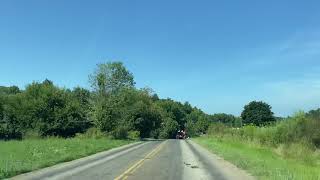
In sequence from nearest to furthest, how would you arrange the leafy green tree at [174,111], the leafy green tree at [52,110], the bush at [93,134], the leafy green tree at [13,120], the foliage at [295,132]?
the foliage at [295,132] < the bush at [93,134] < the leafy green tree at [52,110] < the leafy green tree at [13,120] < the leafy green tree at [174,111]

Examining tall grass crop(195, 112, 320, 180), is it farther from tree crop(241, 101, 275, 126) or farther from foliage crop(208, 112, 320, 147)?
tree crop(241, 101, 275, 126)

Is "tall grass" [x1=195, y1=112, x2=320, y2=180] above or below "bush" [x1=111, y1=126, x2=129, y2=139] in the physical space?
below

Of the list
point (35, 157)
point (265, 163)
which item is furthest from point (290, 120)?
point (35, 157)

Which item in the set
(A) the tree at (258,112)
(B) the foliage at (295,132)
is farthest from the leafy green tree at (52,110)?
(A) the tree at (258,112)

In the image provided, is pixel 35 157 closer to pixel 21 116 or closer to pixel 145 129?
pixel 21 116

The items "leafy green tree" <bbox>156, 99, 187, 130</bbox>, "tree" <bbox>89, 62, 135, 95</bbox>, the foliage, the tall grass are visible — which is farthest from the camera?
A: "leafy green tree" <bbox>156, 99, 187, 130</bbox>

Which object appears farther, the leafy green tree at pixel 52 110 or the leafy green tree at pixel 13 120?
the leafy green tree at pixel 13 120

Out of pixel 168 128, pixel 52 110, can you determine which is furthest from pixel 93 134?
pixel 168 128

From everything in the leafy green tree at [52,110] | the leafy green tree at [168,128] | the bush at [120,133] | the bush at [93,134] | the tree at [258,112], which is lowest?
the bush at [93,134]

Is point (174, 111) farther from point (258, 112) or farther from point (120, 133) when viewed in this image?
point (120, 133)

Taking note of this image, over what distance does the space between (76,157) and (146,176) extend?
13.6m

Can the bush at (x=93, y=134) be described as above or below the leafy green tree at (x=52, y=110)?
below

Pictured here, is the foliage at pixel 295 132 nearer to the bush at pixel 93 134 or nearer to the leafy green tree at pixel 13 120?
the bush at pixel 93 134

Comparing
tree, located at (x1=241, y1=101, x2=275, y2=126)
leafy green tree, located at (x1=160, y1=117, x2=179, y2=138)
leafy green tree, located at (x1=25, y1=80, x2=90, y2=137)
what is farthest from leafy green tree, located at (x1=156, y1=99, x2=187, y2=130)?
leafy green tree, located at (x1=25, y1=80, x2=90, y2=137)
